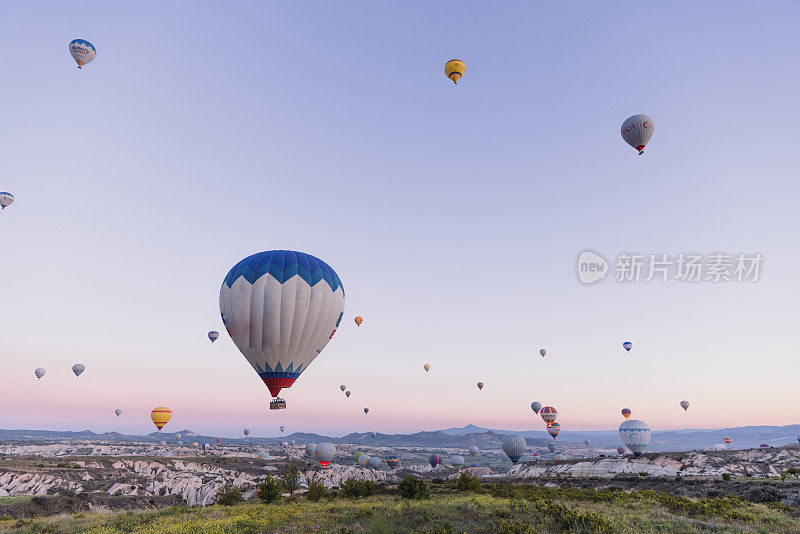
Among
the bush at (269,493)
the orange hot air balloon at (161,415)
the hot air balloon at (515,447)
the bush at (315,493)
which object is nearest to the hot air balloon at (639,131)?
the bush at (315,493)

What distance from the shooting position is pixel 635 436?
81.2 meters

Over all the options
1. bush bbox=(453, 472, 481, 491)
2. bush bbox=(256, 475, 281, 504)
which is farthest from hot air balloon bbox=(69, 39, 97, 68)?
bush bbox=(453, 472, 481, 491)

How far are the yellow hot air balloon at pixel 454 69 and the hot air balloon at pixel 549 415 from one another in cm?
8175

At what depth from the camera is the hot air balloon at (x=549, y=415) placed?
103 m

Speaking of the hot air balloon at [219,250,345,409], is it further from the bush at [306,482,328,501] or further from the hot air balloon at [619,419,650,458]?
the hot air balloon at [619,419,650,458]

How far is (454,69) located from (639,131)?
842 inches

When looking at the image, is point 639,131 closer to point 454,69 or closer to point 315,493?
point 454,69

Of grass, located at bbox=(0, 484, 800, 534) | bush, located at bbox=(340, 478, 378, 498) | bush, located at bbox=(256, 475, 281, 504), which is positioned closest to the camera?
grass, located at bbox=(0, 484, 800, 534)

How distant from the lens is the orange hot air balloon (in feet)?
262

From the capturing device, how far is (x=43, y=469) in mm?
81875

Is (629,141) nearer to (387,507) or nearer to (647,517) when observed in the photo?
(647,517)

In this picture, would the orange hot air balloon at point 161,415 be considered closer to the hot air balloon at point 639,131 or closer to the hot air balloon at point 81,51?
the hot air balloon at point 81,51

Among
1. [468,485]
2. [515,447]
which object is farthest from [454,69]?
[515,447]

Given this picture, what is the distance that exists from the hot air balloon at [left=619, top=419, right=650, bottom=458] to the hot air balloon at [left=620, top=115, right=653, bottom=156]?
57.2 m
